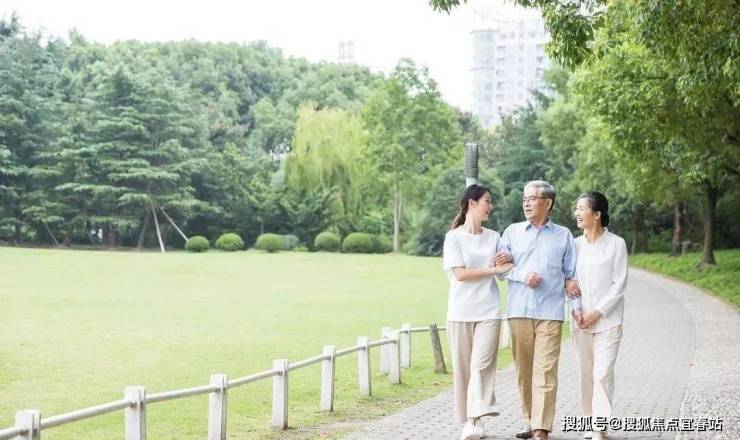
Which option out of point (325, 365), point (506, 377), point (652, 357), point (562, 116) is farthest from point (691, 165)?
point (562, 116)

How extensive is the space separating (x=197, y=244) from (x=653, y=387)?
51937 mm

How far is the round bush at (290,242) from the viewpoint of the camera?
6531cm

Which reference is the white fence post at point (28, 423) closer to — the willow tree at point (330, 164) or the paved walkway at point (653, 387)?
the paved walkway at point (653, 387)

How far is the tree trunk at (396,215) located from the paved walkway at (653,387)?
4607 cm

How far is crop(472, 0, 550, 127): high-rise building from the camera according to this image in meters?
182

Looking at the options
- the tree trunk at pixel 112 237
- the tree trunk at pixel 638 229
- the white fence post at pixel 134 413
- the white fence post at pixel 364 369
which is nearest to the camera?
the white fence post at pixel 134 413

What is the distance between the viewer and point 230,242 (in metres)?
63.1

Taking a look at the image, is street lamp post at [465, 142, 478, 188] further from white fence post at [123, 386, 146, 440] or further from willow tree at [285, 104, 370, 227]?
willow tree at [285, 104, 370, 227]

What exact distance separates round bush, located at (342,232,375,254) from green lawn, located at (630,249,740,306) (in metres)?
17.6

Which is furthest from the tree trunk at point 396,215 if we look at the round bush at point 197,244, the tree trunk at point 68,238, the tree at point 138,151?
the tree trunk at point 68,238

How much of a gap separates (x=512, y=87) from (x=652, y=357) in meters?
172

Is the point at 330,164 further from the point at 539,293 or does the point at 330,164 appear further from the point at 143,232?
the point at 539,293

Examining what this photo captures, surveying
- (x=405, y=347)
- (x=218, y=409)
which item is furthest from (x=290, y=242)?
(x=218, y=409)

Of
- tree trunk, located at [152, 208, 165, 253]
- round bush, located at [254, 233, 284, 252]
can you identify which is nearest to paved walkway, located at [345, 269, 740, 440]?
round bush, located at [254, 233, 284, 252]
